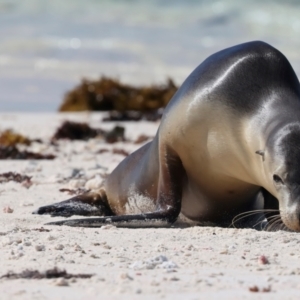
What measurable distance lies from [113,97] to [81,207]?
9.19 m

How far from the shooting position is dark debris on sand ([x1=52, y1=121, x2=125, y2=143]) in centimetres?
→ 1065

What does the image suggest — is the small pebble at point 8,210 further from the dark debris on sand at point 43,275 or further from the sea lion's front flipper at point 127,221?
the dark debris on sand at point 43,275

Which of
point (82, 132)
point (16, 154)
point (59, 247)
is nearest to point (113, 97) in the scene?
point (82, 132)

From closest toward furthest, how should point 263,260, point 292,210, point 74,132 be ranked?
point 263,260 < point 292,210 < point 74,132

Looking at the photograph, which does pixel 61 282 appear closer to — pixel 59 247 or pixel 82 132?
pixel 59 247

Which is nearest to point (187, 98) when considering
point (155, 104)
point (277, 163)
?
point (277, 163)

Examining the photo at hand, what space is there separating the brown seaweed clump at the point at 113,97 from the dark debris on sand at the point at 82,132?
12.2ft

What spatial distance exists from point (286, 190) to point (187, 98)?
1158mm

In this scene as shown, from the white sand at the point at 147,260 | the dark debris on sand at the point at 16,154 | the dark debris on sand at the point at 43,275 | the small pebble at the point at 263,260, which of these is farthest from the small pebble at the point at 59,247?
the dark debris on sand at the point at 16,154

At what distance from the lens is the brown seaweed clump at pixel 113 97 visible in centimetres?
1475

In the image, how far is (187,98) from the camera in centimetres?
529

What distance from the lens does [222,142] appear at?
5.05 m

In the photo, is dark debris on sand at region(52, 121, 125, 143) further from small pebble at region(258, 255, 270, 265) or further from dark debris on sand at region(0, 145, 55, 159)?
small pebble at region(258, 255, 270, 265)

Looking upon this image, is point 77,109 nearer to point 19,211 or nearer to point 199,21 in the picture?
point 19,211
